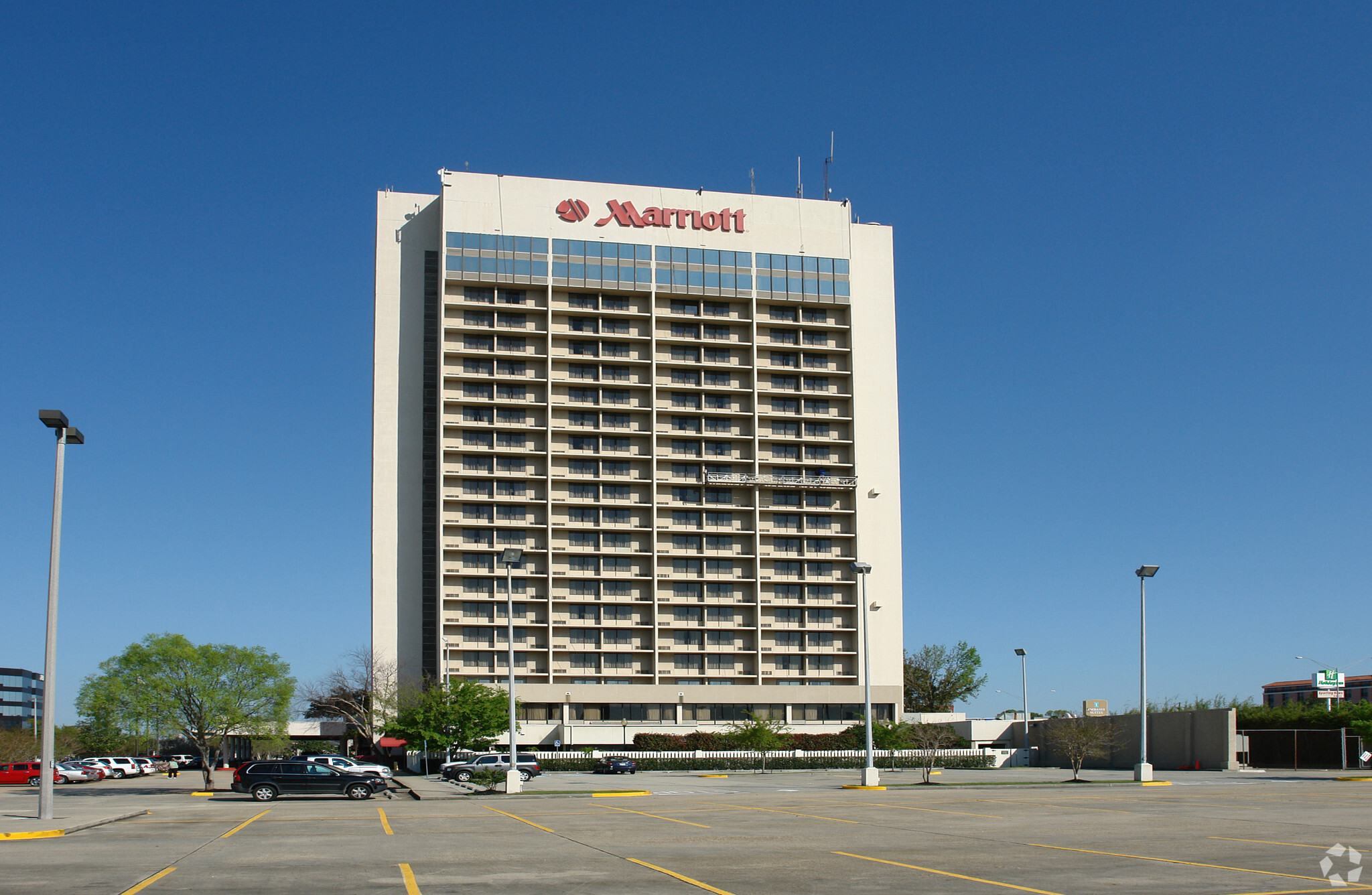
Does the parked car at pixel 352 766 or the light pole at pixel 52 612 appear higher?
the light pole at pixel 52 612

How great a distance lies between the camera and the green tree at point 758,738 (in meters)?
76.4

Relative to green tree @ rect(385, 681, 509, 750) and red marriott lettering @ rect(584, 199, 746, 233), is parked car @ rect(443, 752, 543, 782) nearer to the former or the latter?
green tree @ rect(385, 681, 509, 750)

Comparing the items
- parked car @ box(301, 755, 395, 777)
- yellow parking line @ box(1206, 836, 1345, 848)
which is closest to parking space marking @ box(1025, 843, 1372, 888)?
yellow parking line @ box(1206, 836, 1345, 848)

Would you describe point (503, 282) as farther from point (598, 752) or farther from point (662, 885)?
point (662, 885)

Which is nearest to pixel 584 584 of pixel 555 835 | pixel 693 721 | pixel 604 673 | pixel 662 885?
pixel 604 673

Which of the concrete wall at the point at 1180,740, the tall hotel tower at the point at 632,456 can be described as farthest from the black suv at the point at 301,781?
the tall hotel tower at the point at 632,456

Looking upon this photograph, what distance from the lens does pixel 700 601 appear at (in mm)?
100500

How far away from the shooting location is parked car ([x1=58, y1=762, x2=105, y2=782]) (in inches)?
2822

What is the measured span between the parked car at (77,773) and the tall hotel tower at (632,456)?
80.0 ft

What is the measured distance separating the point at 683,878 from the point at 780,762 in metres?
67.7

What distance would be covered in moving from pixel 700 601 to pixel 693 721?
419 inches

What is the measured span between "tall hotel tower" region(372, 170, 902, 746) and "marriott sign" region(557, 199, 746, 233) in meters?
0.21

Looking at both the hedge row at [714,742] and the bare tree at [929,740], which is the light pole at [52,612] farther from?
the hedge row at [714,742]

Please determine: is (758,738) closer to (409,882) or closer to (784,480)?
(784,480)
